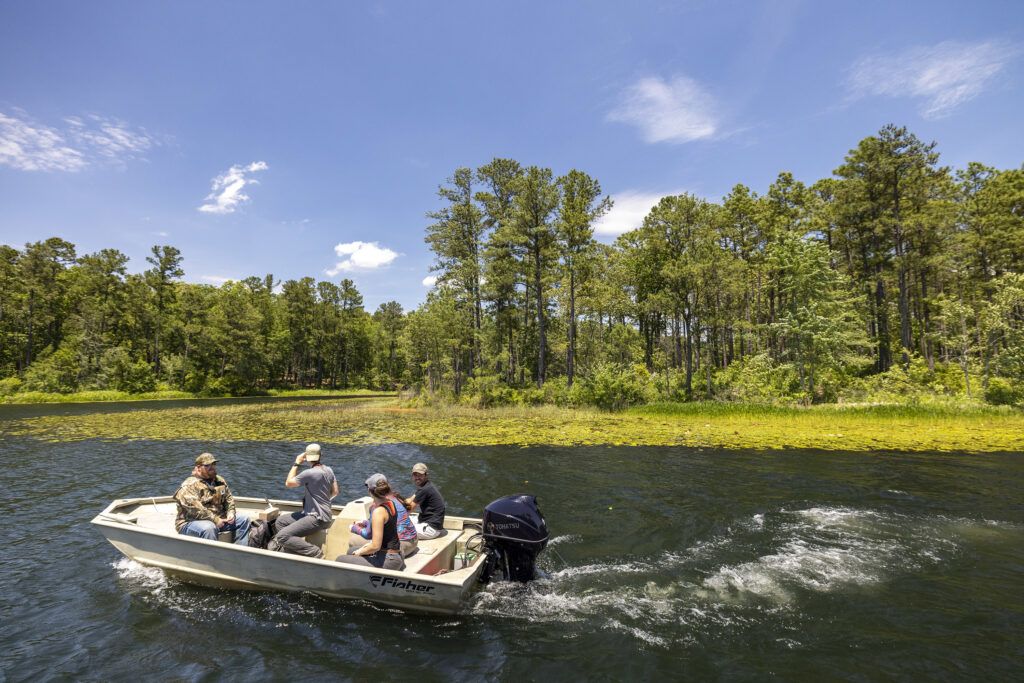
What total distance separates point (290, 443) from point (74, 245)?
7356cm

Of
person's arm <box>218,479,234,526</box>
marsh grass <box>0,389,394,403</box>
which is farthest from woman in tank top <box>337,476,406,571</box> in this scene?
marsh grass <box>0,389,394,403</box>

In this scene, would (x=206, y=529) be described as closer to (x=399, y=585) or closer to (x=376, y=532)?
(x=376, y=532)

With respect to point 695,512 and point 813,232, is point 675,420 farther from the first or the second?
point 813,232

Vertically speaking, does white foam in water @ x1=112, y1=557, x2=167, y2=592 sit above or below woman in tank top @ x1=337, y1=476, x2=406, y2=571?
below

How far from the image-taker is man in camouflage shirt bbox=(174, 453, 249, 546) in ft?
26.7

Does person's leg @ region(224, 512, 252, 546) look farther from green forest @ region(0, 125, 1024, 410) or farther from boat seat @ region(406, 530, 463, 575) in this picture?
green forest @ region(0, 125, 1024, 410)

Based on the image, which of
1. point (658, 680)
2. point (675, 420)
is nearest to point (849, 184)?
point (675, 420)

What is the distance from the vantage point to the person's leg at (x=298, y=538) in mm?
7686

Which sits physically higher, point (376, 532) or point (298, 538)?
point (376, 532)

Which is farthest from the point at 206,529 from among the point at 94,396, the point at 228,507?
the point at 94,396

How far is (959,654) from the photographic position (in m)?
5.64

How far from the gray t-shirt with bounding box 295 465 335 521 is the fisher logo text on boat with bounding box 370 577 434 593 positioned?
1904mm

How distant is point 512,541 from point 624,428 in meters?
17.4

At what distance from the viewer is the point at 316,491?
817cm
